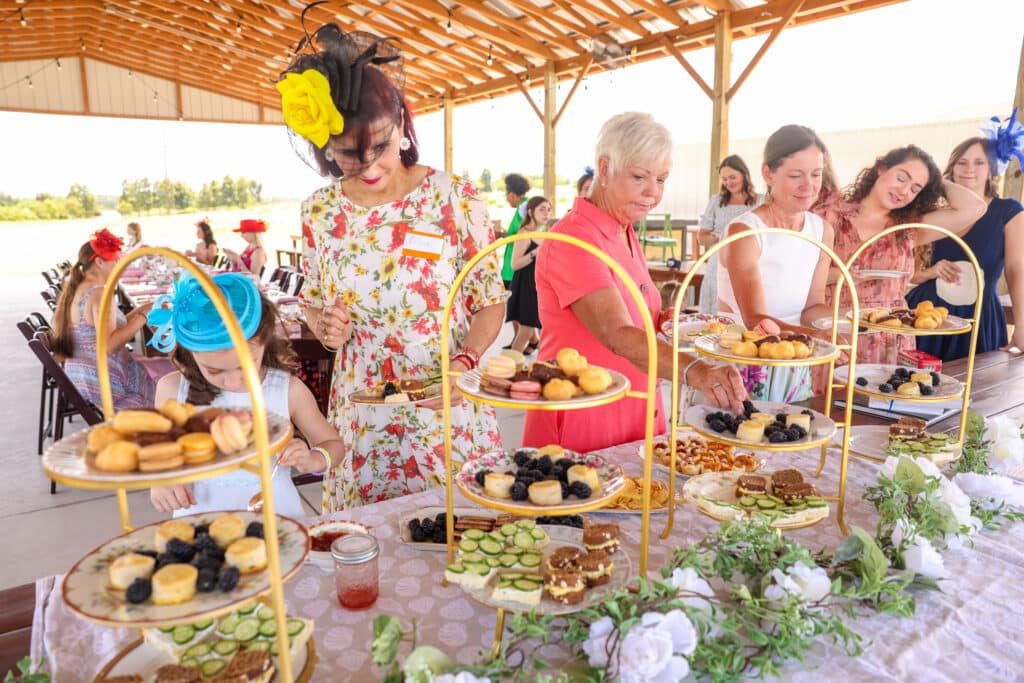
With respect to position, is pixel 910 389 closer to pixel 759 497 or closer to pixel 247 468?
pixel 759 497

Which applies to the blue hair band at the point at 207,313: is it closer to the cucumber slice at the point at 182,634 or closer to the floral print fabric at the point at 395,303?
the cucumber slice at the point at 182,634

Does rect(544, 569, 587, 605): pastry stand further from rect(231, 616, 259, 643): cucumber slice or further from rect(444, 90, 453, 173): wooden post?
rect(444, 90, 453, 173): wooden post

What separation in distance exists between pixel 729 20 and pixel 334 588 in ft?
24.9

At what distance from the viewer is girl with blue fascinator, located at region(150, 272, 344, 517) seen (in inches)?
41.9

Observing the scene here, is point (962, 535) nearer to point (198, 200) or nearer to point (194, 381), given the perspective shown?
point (194, 381)

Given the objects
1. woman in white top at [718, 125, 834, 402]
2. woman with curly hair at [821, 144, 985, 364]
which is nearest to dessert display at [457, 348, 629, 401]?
woman in white top at [718, 125, 834, 402]

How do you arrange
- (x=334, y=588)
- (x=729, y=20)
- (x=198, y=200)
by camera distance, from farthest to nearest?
(x=198, y=200) < (x=729, y=20) < (x=334, y=588)

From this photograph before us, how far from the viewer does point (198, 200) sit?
632 inches

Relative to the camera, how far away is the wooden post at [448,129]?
45.4 ft

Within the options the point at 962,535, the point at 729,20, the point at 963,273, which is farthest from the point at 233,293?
the point at 729,20

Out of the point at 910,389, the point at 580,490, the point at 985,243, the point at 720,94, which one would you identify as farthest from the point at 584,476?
the point at 720,94

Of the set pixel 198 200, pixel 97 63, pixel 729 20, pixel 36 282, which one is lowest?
pixel 36 282

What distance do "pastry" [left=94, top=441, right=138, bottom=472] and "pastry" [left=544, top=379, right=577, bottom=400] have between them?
55cm

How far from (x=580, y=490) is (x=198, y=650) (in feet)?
1.89
